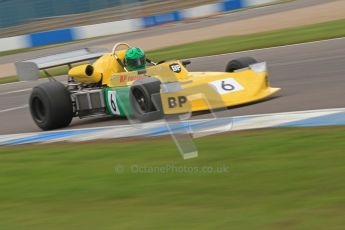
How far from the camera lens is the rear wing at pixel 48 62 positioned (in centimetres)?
1067

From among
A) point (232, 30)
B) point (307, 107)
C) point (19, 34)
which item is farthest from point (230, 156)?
point (19, 34)

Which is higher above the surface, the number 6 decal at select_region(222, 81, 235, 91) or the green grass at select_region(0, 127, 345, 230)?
the green grass at select_region(0, 127, 345, 230)

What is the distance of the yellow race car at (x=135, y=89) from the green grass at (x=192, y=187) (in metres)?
1.39

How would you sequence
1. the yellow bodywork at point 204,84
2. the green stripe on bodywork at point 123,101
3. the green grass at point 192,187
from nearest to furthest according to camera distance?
the green grass at point 192,187 < the yellow bodywork at point 204,84 < the green stripe on bodywork at point 123,101

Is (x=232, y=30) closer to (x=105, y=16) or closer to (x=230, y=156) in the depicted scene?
(x=105, y=16)

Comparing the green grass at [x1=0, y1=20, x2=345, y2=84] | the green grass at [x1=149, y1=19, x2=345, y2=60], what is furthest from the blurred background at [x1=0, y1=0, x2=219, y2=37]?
the green grass at [x1=149, y1=19, x2=345, y2=60]

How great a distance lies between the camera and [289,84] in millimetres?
11875

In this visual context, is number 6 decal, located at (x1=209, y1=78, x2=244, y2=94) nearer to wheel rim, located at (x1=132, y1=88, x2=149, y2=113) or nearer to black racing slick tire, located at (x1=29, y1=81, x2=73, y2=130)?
wheel rim, located at (x1=132, y1=88, x2=149, y2=113)

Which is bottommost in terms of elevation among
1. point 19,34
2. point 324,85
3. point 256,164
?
point 19,34

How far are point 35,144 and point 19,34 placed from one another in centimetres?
2797

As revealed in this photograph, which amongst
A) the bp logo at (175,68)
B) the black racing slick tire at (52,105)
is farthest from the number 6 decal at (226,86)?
the black racing slick tire at (52,105)

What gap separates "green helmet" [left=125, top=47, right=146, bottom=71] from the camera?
34.9 feet

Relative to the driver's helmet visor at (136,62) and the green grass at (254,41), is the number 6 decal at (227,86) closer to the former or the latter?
the driver's helmet visor at (136,62)

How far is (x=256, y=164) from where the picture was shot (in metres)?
6.48
